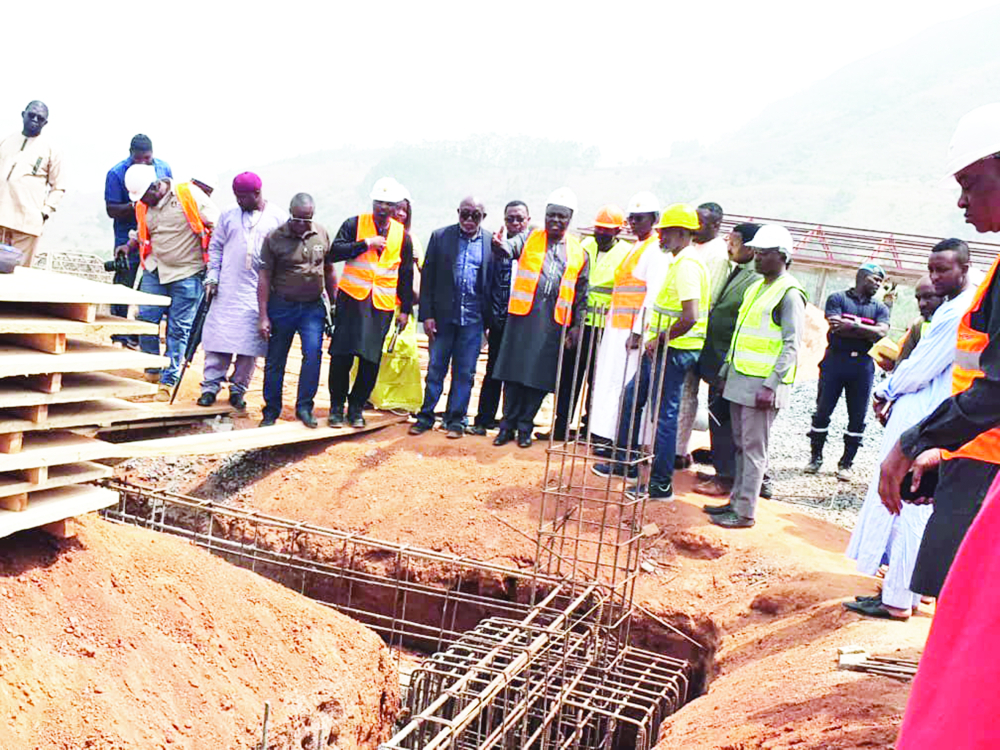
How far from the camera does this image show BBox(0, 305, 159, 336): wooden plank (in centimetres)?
396

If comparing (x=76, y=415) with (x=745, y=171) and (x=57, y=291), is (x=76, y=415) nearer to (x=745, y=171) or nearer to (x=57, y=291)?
(x=57, y=291)

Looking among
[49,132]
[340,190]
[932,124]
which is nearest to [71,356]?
[49,132]

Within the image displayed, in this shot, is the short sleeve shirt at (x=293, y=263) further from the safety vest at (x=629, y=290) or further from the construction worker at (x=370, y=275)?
the safety vest at (x=629, y=290)

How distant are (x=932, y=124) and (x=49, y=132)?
388 feet

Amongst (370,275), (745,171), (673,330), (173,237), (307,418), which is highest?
(745,171)

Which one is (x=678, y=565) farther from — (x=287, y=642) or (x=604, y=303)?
(x=287, y=642)

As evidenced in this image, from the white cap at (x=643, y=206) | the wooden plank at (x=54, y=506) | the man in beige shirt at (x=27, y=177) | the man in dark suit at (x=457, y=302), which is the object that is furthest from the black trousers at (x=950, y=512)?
the man in beige shirt at (x=27, y=177)

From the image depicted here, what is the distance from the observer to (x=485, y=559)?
6770 millimetres

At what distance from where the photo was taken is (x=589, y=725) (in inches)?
212

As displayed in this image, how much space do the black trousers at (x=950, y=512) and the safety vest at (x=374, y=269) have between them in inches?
199

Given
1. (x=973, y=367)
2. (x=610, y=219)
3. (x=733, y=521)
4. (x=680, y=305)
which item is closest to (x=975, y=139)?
(x=973, y=367)

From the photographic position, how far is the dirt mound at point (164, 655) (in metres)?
3.89

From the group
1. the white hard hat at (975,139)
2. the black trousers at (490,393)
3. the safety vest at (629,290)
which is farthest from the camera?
the black trousers at (490,393)

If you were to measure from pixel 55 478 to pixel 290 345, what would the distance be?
145 inches
